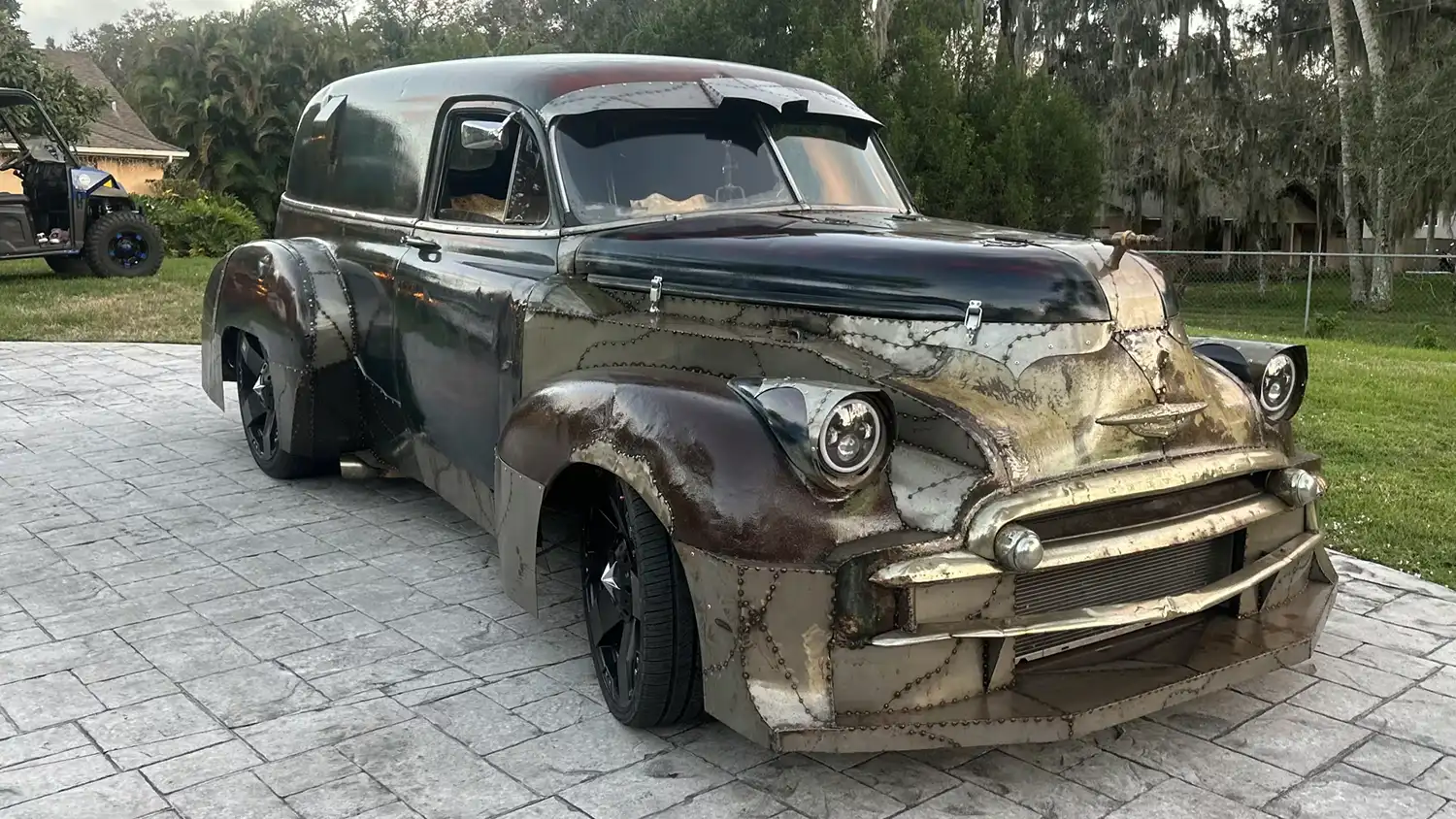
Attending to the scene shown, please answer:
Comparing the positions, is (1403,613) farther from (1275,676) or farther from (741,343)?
(741,343)

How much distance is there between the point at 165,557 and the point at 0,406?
4.17m

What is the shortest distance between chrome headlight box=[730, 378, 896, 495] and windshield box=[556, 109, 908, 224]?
1407 millimetres

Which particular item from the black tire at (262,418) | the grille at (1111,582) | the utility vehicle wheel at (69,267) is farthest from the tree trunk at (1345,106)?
the grille at (1111,582)

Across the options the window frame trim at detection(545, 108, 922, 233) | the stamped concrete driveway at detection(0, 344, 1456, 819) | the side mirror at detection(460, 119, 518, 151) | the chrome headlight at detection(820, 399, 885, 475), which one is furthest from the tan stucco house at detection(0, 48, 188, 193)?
the chrome headlight at detection(820, 399, 885, 475)

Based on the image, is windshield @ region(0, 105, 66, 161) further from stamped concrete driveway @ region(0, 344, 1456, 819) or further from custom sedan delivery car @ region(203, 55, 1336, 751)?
custom sedan delivery car @ region(203, 55, 1336, 751)

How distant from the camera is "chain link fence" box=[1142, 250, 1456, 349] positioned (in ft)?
55.8

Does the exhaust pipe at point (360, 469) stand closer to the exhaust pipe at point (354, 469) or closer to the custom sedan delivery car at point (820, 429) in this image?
the exhaust pipe at point (354, 469)

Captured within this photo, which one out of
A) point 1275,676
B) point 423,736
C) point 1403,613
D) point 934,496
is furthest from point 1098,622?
point 1403,613

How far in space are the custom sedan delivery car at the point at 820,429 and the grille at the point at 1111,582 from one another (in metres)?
0.01

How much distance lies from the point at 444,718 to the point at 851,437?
63.3 inches

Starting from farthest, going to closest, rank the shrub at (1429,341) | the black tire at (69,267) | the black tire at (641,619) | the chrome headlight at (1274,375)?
1. the black tire at (69,267)
2. the shrub at (1429,341)
3. the chrome headlight at (1274,375)
4. the black tire at (641,619)

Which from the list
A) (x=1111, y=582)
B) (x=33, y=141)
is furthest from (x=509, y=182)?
(x=33, y=141)

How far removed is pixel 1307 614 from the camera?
3531 millimetres

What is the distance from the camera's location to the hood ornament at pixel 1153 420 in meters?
3.20
